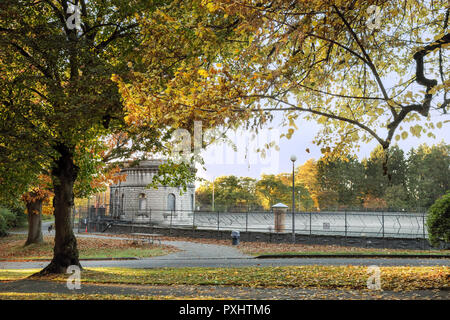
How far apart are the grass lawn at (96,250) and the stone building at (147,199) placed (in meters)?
14.7

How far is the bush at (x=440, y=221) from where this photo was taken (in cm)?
1152

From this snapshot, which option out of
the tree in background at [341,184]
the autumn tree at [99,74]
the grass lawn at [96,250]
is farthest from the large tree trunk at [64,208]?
the tree in background at [341,184]

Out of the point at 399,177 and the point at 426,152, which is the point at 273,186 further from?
the point at 426,152

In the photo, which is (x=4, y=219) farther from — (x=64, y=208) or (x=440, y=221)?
(x=440, y=221)

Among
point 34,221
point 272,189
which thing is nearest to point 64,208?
point 34,221

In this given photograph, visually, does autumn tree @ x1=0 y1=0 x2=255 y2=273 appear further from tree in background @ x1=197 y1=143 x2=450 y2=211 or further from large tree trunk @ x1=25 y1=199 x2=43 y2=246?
tree in background @ x1=197 y1=143 x2=450 y2=211

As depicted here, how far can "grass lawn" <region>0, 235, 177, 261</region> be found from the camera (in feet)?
70.0

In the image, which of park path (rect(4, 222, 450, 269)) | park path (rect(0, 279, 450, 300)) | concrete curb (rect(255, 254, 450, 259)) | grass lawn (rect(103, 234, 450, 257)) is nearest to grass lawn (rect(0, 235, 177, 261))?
park path (rect(4, 222, 450, 269))

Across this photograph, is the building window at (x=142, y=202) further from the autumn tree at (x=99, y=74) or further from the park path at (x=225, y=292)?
the park path at (x=225, y=292)

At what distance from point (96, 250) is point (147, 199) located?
19567 mm

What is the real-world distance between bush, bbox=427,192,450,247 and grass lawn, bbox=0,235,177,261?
45.7 feet

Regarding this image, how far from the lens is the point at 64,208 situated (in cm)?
1375
